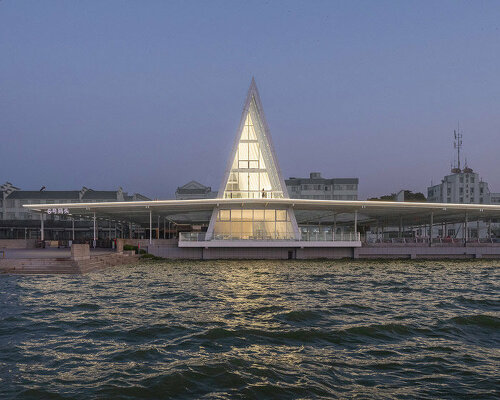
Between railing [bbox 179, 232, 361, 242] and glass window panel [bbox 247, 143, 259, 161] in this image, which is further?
glass window panel [bbox 247, 143, 259, 161]

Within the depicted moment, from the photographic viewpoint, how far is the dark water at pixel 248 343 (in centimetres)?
682

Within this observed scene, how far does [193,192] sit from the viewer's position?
85250 mm

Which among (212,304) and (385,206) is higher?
(385,206)

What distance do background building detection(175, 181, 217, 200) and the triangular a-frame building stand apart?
40452 mm

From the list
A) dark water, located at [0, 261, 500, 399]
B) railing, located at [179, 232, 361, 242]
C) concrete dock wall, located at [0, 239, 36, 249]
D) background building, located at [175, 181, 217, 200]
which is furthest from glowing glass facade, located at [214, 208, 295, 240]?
background building, located at [175, 181, 217, 200]

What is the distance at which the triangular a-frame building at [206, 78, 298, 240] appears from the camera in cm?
4012

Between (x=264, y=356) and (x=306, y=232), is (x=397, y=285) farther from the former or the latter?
(x=306, y=232)

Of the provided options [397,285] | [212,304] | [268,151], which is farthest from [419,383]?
[268,151]

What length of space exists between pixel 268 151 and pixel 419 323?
3391 centimetres

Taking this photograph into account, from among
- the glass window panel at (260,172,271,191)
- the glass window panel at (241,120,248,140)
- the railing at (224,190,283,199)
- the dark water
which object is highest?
the glass window panel at (241,120,248,140)

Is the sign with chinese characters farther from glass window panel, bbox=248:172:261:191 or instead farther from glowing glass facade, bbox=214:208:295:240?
glass window panel, bbox=248:172:261:191

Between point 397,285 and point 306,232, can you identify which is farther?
point 306,232

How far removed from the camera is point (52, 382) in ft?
23.0

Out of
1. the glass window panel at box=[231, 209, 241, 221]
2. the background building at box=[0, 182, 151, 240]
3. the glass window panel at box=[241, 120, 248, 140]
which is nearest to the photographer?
the glass window panel at box=[231, 209, 241, 221]
